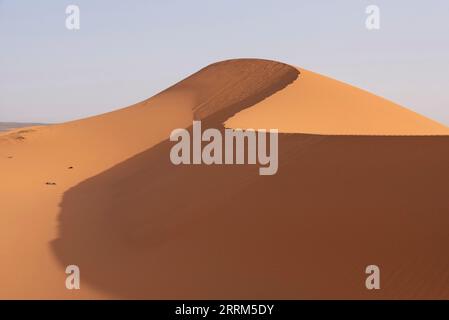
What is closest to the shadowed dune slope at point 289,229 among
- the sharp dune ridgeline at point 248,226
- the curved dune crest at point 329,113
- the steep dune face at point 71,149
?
the sharp dune ridgeline at point 248,226

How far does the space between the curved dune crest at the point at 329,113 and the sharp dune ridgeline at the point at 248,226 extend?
7.26 m

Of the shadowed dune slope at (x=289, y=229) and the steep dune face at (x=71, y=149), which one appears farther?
the steep dune face at (x=71, y=149)

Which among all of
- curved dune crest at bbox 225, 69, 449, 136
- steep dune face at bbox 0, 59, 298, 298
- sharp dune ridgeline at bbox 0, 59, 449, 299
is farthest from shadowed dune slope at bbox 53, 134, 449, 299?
curved dune crest at bbox 225, 69, 449, 136

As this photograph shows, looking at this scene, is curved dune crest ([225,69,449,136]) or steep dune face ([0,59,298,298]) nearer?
steep dune face ([0,59,298,298])

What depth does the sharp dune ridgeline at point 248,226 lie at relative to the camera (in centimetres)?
769

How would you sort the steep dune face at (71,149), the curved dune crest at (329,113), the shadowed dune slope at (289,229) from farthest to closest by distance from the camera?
the curved dune crest at (329,113), the steep dune face at (71,149), the shadowed dune slope at (289,229)

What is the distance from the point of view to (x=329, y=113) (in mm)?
24766

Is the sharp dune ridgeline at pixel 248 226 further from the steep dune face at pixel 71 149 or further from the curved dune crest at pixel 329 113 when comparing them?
the curved dune crest at pixel 329 113

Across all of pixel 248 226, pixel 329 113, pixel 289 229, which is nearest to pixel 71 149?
pixel 329 113

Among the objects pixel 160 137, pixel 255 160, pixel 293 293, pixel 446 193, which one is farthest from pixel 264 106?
pixel 293 293

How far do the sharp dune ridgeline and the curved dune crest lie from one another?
7.26 metres

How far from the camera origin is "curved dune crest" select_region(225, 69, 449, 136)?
72.9ft

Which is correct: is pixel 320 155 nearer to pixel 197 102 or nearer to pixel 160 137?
pixel 160 137

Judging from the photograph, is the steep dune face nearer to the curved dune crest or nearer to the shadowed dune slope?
the shadowed dune slope
